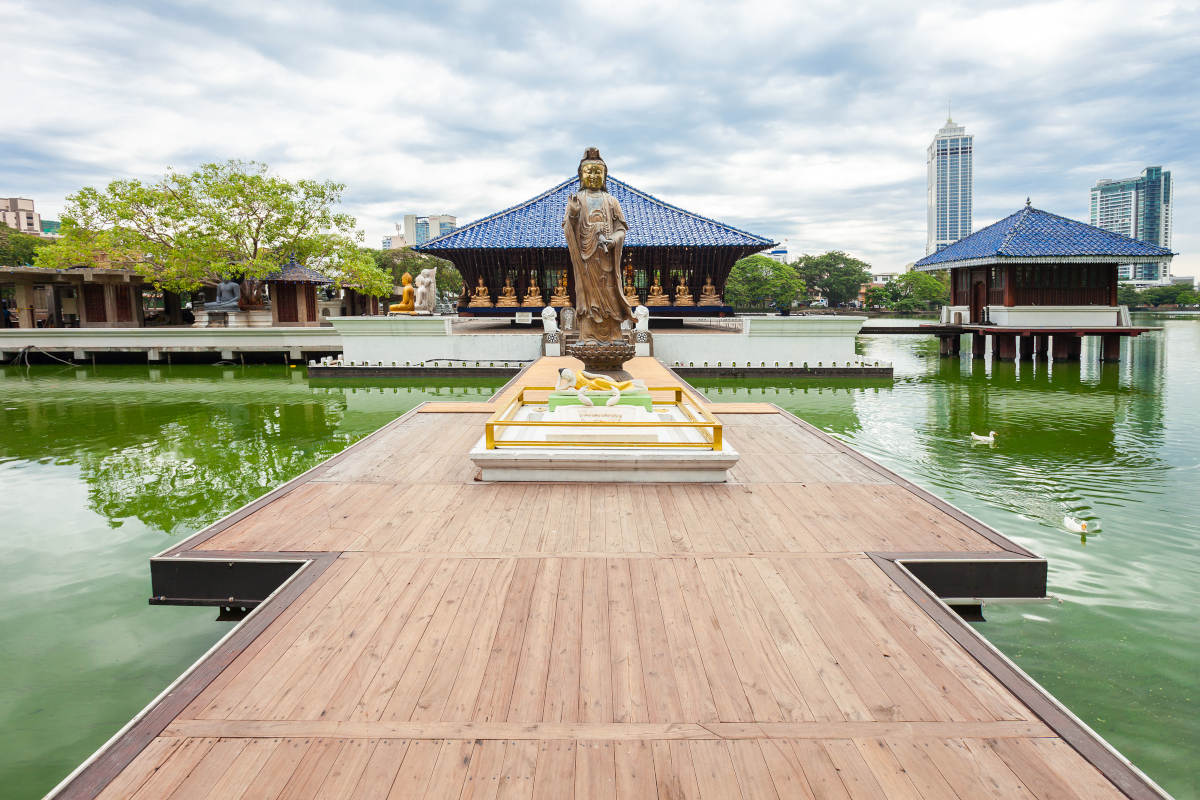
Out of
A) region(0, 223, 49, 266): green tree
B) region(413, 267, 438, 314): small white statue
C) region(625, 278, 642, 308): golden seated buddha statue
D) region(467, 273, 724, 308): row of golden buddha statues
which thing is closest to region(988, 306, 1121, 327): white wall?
region(467, 273, 724, 308): row of golden buddha statues

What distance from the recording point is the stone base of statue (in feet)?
40.7

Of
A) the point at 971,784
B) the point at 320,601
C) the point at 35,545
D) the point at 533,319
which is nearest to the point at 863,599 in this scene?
the point at 971,784

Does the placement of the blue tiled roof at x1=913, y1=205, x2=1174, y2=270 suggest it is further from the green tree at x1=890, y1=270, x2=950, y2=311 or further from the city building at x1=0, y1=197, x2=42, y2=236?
the city building at x1=0, y1=197, x2=42, y2=236

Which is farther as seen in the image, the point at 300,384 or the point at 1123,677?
the point at 300,384

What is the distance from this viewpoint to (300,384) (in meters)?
23.2

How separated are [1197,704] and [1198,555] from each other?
3714 mm

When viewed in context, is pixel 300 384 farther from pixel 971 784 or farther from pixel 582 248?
pixel 971 784

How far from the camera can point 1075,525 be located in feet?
27.4

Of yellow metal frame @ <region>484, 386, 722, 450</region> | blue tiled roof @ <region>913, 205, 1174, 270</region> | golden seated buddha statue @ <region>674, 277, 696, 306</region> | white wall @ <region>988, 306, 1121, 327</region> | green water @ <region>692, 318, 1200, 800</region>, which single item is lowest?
green water @ <region>692, 318, 1200, 800</region>

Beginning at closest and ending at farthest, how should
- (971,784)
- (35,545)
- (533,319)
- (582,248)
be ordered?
(971,784) < (35,545) < (582,248) < (533,319)

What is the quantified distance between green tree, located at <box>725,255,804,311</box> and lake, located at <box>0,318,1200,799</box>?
Result: 1532 inches

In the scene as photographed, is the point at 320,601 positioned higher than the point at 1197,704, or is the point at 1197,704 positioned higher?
the point at 320,601

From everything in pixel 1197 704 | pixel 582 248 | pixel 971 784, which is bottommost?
pixel 1197 704

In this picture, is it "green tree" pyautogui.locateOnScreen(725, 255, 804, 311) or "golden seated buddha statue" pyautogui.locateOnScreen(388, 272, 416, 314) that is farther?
"green tree" pyautogui.locateOnScreen(725, 255, 804, 311)
